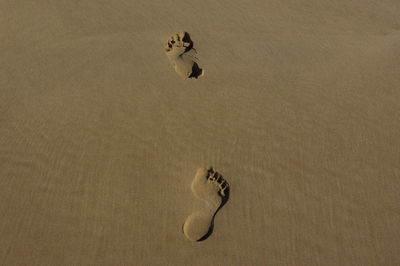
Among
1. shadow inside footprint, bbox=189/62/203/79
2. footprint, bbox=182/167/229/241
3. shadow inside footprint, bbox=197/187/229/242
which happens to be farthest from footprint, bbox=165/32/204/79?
shadow inside footprint, bbox=197/187/229/242

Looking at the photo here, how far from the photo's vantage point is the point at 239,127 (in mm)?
2740

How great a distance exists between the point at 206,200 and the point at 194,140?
57cm

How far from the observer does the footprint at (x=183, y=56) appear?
3045 mm

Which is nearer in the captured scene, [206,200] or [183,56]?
[206,200]

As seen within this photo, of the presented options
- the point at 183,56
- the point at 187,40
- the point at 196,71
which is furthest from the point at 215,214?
the point at 187,40

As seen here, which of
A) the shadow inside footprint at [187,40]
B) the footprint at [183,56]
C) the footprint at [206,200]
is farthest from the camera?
the shadow inside footprint at [187,40]

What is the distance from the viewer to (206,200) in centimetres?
239

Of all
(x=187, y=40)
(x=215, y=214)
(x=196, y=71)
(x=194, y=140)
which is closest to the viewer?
(x=215, y=214)

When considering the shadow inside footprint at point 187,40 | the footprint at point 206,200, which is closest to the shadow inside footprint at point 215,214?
the footprint at point 206,200

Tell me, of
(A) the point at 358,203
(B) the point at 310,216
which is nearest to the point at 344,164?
(A) the point at 358,203

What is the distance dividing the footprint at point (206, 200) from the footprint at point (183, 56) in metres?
1.11

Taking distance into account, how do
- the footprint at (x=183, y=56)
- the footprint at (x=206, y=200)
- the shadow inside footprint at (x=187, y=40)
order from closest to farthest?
the footprint at (x=206, y=200)
the footprint at (x=183, y=56)
the shadow inside footprint at (x=187, y=40)

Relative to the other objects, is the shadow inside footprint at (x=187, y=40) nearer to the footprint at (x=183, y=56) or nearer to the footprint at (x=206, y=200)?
the footprint at (x=183, y=56)

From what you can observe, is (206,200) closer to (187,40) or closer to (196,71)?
(196,71)
